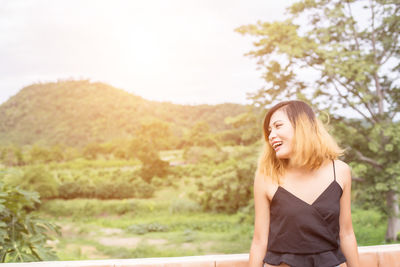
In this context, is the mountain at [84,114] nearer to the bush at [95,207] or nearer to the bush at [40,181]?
the bush at [40,181]

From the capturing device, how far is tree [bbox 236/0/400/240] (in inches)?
225

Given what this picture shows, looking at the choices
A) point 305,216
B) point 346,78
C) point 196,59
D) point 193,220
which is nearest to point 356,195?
point 346,78

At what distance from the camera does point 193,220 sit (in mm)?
6688

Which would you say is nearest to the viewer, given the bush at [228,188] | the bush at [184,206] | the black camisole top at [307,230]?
the black camisole top at [307,230]

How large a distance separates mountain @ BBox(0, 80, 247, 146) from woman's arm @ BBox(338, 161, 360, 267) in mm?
5990

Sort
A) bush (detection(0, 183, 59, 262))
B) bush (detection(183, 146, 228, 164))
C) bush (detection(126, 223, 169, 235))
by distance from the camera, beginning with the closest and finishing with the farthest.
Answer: bush (detection(0, 183, 59, 262))
bush (detection(126, 223, 169, 235))
bush (detection(183, 146, 228, 164))

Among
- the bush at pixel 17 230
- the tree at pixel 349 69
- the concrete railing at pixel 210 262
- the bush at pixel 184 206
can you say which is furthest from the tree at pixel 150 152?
Result: the concrete railing at pixel 210 262

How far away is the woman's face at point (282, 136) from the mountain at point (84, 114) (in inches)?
236

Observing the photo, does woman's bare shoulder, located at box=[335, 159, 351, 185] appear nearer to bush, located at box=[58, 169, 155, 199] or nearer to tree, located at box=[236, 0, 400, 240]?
tree, located at box=[236, 0, 400, 240]

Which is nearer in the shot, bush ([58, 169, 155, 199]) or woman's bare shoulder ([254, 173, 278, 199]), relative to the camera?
woman's bare shoulder ([254, 173, 278, 199])

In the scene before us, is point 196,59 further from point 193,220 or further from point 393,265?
point 393,265

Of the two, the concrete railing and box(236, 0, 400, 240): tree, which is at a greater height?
box(236, 0, 400, 240): tree

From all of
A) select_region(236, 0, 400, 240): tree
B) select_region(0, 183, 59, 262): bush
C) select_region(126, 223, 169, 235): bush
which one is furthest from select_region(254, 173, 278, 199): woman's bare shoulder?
Answer: select_region(126, 223, 169, 235): bush

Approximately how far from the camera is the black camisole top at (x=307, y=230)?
1.16 m
